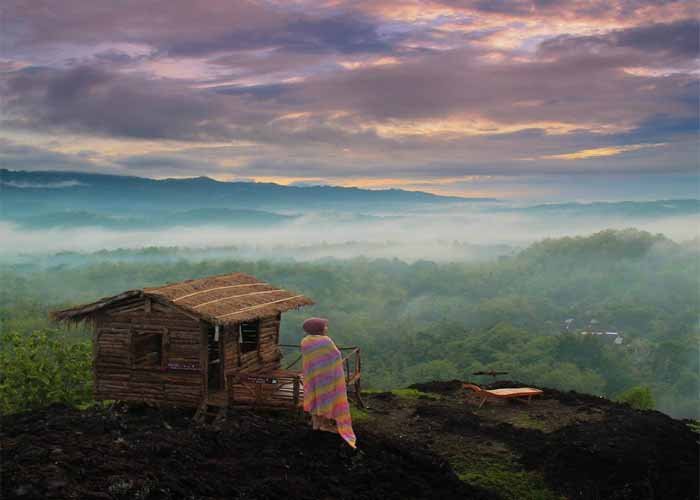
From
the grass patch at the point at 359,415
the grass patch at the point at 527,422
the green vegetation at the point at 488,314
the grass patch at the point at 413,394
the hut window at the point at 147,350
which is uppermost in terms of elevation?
the hut window at the point at 147,350

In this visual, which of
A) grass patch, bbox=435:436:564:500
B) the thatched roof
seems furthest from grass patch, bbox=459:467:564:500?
the thatched roof

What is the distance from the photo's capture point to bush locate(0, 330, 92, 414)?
2789 cm

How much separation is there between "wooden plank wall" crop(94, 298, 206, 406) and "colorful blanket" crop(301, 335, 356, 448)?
582 centimetres

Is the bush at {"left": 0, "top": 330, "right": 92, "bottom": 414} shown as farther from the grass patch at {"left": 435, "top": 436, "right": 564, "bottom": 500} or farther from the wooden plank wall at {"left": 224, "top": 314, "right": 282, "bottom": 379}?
the grass patch at {"left": 435, "top": 436, "right": 564, "bottom": 500}

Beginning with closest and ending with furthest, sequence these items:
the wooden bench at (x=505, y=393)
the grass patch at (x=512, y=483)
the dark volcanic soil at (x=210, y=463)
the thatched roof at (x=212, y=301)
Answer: the dark volcanic soil at (x=210, y=463) < the grass patch at (x=512, y=483) < the thatched roof at (x=212, y=301) < the wooden bench at (x=505, y=393)

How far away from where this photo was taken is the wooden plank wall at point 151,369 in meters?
19.7

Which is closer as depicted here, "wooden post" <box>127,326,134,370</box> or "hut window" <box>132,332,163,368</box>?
"wooden post" <box>127,326,134,370</box>

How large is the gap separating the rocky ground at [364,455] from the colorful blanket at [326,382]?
589 mm

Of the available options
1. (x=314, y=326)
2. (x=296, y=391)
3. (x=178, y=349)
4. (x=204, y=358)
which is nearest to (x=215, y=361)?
(x=204, y=358)

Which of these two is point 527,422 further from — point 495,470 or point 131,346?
point 131,346

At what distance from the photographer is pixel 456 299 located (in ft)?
525

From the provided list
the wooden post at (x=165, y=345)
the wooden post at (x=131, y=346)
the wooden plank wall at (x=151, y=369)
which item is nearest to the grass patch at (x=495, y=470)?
the wooden plank wall at (x=151, y=369)

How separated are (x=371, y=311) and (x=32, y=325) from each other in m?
80.2

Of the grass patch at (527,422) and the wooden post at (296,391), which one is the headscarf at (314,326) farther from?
the grass patch at (527,422)
